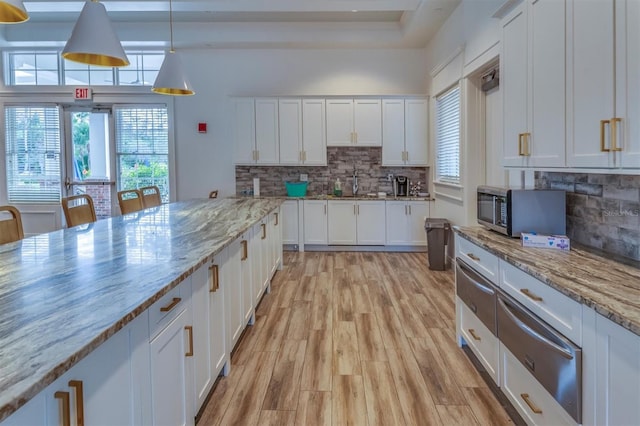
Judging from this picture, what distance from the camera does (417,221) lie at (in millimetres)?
6066

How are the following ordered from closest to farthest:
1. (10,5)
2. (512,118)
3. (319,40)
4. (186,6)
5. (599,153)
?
(599,153) < (10,5) < (512,118) < (186,6) < (319,40)

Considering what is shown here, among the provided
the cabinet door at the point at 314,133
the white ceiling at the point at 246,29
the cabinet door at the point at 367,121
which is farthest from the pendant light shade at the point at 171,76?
the cabinet door at the point at 367,121

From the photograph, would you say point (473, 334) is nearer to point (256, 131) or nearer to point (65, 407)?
point (65, 407)

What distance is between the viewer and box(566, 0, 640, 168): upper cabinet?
58.1 inches

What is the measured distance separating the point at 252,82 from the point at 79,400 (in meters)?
6.22

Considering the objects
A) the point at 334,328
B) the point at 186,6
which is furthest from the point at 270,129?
the point at 334,328

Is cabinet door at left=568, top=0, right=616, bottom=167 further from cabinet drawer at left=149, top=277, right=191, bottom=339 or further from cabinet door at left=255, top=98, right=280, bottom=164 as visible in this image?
cabinet door at left=255, top=98, right=280, bottom=164

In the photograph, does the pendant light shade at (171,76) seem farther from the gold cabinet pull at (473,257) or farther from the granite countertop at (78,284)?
the gold cabinet pull at (473,257)

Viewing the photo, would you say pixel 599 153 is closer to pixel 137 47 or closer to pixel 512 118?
→ pixel 512 118

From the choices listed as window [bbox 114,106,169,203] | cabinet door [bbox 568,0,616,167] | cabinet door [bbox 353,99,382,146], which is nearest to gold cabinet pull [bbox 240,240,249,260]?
cabinet door [bbox 568,0,616,167]

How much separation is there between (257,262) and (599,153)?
252 centimetres

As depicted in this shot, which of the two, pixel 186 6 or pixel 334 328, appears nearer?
pixel 334 328

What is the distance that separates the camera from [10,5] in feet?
6.09

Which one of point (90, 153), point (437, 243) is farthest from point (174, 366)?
point (90, 153)
